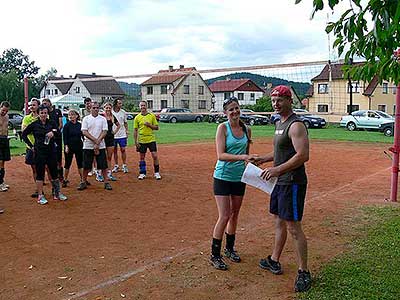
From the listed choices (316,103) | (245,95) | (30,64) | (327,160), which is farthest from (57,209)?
(30,64)

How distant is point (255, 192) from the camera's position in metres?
8.73

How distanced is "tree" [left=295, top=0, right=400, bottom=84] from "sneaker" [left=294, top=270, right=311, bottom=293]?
72.5 inches

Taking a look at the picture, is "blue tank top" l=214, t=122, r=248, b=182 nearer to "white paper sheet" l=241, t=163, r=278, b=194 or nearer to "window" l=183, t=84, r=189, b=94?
"white paper sheet" l=241, t=163, r=278, b=194

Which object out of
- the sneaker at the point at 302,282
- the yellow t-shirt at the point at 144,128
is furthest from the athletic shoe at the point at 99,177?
the sneaker at the point at 302,282

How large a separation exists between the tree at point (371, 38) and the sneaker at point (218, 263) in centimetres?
Answer: 229

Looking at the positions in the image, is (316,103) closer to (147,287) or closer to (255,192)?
(255,192)

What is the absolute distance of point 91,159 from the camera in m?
8.84

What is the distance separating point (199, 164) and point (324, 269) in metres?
8.33

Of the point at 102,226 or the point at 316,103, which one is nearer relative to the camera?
the point at 102,226

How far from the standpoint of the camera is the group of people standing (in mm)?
4066

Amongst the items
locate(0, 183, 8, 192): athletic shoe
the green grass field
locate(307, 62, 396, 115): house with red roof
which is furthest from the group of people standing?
locate(307, 62, 396, 115): house with red roof

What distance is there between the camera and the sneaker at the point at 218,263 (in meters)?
4.66

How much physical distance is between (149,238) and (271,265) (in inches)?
70.8

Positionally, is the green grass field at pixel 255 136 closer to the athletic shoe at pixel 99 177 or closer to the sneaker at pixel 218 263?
the athletic shoe at pixel 99 177
